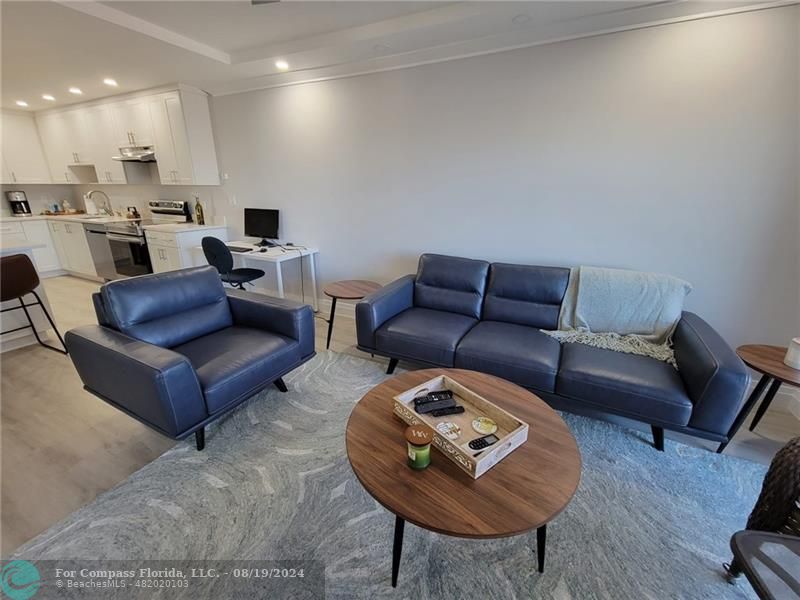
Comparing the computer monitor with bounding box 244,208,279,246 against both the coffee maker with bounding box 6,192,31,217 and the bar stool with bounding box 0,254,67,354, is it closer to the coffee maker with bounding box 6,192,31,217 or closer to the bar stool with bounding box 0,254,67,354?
the bar stool with bounding box 0,254,67,354

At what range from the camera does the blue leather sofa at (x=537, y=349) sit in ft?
5.84

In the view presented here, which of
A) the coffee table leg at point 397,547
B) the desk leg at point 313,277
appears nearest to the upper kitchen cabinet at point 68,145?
the desk leg at point 313,277

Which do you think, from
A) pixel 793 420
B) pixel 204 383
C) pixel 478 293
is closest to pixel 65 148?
pixel 204 383

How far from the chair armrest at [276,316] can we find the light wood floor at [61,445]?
0.91 meters

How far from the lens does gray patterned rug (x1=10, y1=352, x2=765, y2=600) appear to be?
4.36ft

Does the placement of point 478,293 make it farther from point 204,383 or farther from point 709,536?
point 204,383

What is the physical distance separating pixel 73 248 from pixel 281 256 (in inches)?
168

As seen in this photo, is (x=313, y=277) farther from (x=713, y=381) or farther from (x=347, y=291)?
(x=713, y=381)

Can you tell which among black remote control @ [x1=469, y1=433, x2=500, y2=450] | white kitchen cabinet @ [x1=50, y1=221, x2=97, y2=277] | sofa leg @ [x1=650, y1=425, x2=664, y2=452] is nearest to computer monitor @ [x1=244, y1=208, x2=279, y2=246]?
white kitchen cabinet @ [x1=50, y1=221, x2=97, y2=277]

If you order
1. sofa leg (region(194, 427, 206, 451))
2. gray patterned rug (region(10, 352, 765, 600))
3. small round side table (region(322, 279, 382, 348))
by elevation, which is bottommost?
gray patterned rug (region(10, 352, 765, 600))

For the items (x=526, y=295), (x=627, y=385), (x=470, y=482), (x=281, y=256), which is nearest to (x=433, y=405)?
(x=470, y=482)

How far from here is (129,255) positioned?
15.4 ft

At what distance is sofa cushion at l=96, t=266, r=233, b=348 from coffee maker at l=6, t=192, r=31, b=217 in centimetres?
558

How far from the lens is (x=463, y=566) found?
1.38 meters
